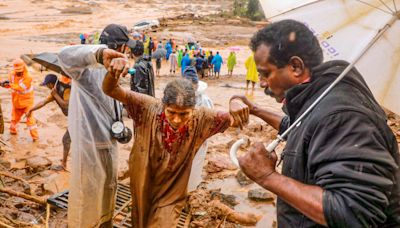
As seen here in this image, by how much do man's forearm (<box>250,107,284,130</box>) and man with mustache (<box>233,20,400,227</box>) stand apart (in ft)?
2.21

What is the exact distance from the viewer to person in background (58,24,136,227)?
118 inches

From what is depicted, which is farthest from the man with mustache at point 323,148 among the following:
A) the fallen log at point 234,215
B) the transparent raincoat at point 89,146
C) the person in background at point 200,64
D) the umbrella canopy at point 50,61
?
the person in background at point 200,64

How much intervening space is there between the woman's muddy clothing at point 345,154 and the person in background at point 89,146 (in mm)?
1903

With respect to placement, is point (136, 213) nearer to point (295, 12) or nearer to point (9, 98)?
point (295, 12)

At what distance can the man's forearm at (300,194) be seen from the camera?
125 cm

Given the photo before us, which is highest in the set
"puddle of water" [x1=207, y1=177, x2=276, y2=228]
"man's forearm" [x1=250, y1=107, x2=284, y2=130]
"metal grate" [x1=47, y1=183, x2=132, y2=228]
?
"man's forearm" [x1=250, y1=107, x2=284, y2=130]

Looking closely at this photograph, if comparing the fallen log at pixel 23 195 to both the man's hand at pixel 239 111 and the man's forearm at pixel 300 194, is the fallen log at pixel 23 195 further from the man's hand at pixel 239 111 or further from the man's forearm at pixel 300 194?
the man's forearm at pixel 300 194

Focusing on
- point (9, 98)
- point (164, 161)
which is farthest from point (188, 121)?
point (9, 98)

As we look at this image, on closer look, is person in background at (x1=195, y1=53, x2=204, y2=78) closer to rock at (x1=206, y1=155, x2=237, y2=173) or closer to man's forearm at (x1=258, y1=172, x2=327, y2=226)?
rock at (x1=206, y1=155, x2=237, y2=173)

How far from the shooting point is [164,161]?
2.84 metres

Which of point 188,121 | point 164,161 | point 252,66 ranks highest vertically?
point 188,121

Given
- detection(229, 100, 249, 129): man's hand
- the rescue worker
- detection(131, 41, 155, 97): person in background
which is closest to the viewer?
detection(229, 100, 249, 129): man's hand

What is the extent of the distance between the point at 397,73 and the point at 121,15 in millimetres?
31699

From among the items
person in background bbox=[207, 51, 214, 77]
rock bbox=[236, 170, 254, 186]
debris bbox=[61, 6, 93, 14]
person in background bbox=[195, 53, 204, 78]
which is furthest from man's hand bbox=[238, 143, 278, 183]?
debris bbox=[61, 6, 93, 14]
